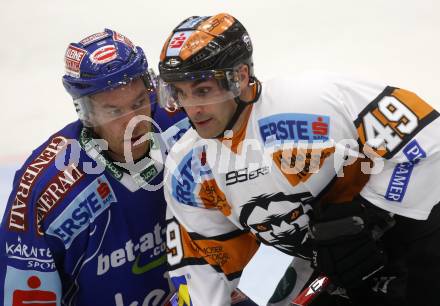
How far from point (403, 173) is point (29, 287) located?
49.3 inches

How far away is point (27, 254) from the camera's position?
95.2 inches

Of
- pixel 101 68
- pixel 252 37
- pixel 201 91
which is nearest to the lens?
pixel 201 91

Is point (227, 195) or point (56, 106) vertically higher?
point (227, 195)

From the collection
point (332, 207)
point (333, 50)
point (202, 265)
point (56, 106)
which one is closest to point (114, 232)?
point (202, 265)

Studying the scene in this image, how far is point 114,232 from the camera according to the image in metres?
2.53

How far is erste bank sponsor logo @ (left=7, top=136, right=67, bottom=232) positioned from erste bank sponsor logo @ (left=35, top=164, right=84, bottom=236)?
0.04 meters

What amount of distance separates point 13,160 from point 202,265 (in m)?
1.87

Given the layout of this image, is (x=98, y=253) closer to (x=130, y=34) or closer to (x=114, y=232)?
(x=114, y=232)

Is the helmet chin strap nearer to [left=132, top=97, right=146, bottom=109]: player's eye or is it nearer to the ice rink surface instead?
[left=132, top=97, right=146, bottom=109]: player's eye

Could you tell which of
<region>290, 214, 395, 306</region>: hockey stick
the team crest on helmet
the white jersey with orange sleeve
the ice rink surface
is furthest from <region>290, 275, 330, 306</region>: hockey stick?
the ice rink surface

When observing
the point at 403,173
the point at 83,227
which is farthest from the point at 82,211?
the point at 403,173

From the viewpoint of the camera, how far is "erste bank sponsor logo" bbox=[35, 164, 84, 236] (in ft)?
7.90

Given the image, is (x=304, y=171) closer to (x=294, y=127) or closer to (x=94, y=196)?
(x=294, y=127)

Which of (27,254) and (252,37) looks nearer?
(27,254)
